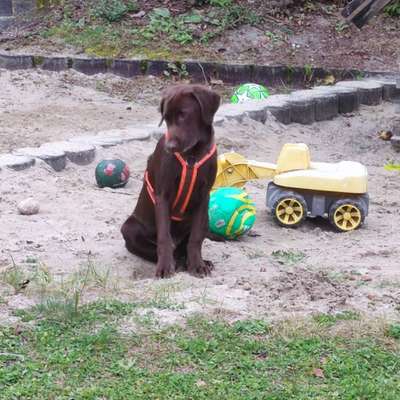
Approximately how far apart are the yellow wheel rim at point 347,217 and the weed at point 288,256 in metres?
0.78

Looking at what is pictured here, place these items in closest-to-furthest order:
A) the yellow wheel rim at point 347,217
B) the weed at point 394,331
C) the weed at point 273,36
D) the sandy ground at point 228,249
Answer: the weed at point 394,331 → the sandy ground at point 228,249 → the yellow wheel rim at point 347,217 → the weed at point 273,36

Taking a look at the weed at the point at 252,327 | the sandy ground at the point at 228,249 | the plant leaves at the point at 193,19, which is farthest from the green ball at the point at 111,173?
the plant leaves at the point at 193,19

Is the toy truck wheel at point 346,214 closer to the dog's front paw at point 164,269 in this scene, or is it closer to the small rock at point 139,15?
the dog's front paw at point 164,269

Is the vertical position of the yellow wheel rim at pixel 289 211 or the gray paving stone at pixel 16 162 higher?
the gray paving stone at pixel 16 162

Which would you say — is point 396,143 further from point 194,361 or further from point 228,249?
point 194,361

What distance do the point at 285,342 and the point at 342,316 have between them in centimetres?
43

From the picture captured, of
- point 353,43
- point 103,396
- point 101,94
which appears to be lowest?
point 103,396

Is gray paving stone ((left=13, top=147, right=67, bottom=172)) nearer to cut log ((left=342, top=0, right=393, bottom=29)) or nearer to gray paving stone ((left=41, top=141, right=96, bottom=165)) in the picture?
gray paving stone ((left=41, top=141, right=96, bottom=165))

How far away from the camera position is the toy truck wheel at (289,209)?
6.86 m

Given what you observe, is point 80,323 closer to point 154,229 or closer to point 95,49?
point 154,229

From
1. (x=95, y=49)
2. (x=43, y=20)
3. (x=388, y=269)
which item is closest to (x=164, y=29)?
(x=95, y=49)

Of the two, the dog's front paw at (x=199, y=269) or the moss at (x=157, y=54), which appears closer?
the dog's front paw at (x=199, y=269)

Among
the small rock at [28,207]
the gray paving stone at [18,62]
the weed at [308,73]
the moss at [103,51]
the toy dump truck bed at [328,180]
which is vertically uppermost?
the moss at [103,51]

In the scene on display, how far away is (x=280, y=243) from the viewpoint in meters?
6.57
